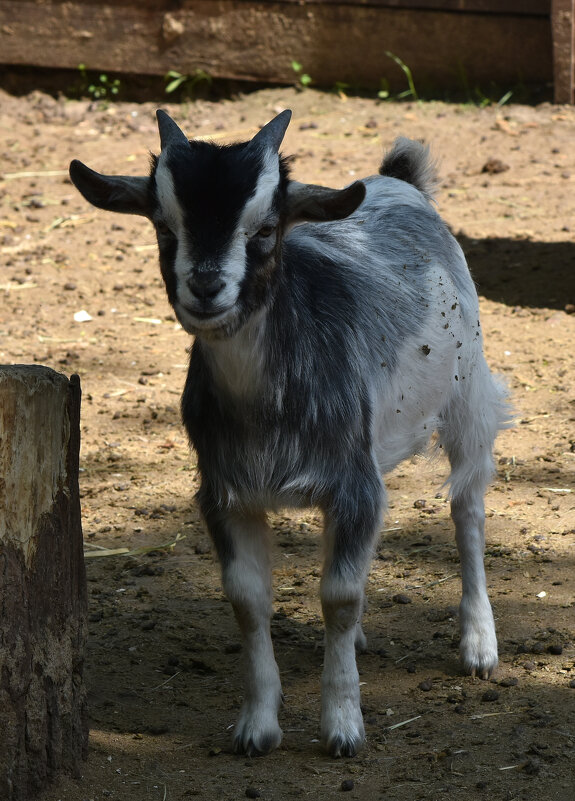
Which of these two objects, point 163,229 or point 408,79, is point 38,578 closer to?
point 163,229

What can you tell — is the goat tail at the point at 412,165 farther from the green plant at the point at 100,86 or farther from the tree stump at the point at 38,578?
the green plant at the point at 100,86

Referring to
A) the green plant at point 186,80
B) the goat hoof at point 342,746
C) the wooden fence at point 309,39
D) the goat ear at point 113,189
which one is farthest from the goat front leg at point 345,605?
the green plant at point 186,80

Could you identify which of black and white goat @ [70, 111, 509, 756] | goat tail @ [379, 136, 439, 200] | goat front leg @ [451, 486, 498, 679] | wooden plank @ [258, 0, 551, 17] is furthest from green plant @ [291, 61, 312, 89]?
goat front leg @ [451, 486, 498, 679]

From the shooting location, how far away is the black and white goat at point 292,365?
2.91m

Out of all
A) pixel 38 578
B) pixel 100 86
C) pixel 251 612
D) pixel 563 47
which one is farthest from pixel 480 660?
pixel 100 86

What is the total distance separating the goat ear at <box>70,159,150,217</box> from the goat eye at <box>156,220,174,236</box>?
119 millimetres

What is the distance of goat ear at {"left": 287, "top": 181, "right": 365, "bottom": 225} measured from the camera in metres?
3.01

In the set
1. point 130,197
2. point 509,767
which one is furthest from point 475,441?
point 130,197

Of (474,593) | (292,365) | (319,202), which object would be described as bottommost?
(474,593)

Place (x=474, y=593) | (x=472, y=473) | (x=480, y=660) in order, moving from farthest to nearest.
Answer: (x=472, y=473) → (x=474, y=593) → (x=480, y=660)

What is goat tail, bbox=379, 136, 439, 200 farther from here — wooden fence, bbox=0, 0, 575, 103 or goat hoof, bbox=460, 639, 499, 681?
wooden fence, bbox=0, 0, 575, 103

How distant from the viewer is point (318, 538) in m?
4.75

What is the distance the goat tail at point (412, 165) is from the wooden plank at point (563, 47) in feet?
15.2

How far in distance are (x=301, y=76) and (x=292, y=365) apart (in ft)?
23.2
